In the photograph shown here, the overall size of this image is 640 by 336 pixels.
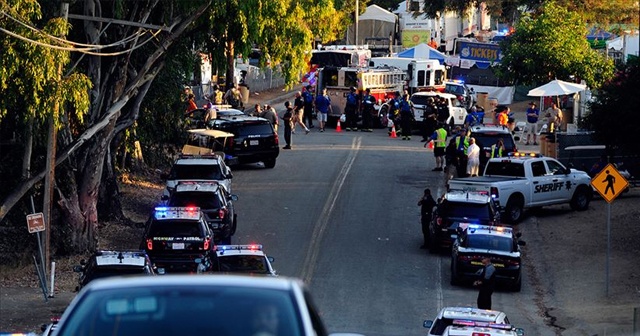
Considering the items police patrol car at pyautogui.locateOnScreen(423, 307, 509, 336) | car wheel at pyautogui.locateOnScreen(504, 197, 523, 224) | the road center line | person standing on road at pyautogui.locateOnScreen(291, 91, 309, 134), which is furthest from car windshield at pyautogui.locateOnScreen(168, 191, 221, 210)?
person standing on road at pyautogui.locateOnScreen(291, 91, 309, 134)

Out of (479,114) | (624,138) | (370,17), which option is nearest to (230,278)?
A: (624,138)

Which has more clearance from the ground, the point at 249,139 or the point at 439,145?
the point at 249,139

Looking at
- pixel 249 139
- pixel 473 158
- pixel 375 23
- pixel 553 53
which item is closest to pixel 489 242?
pixel 473 158

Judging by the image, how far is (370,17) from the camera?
85.1m

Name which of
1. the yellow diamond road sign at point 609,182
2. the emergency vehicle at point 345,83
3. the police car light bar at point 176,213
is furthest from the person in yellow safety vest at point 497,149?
the emergency vehicle at point 345,83

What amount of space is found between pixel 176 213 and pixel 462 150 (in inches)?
549

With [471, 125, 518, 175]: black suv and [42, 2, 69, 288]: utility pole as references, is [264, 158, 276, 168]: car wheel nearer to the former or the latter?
[471, 125, 518, 175]: black suv

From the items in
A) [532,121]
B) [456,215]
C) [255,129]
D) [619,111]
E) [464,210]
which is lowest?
[456,215]

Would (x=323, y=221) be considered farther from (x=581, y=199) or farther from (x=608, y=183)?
(x=608, y=183)

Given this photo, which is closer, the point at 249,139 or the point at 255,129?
the point at 249,139

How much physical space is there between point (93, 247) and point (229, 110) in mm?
18042

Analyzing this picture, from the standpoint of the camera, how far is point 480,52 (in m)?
68.4

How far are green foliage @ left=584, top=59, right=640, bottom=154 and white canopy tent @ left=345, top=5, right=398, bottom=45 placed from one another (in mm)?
53810

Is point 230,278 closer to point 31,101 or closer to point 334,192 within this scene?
point 31,101
